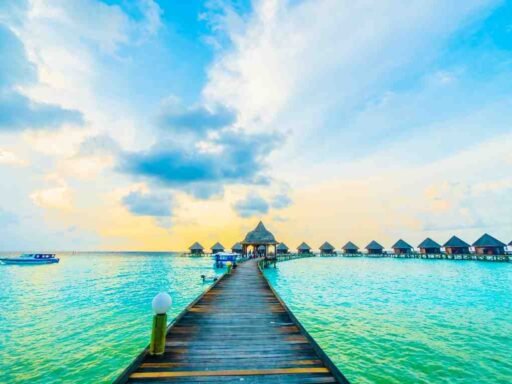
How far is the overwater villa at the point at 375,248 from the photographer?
7669 cm

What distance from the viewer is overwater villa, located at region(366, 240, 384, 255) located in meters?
76.7

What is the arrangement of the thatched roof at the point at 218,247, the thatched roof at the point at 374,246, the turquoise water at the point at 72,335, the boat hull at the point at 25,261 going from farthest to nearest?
the thatched roof at the point at 218,247
the thatched roof at the point at 374,246
the boat hull at the point at 25,261
the turquoise water at the point at 72,335

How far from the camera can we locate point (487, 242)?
57219 mm

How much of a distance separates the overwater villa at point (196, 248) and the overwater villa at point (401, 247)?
58.8 m

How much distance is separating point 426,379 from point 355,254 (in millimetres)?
81221

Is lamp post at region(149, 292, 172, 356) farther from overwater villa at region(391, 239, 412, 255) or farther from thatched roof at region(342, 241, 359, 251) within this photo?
thatched roof at region(342, 241, 359, 251)

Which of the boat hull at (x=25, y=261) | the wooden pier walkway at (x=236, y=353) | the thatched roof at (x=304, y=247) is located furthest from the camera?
the thatched roof at (x=304, y=247)

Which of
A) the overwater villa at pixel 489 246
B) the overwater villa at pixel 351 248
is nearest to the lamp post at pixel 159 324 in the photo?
the overwater villa at pixel 489 246

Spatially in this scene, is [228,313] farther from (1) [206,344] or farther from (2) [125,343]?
(2) [125,343]

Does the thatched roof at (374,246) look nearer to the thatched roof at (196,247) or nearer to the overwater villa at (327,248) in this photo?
the overwater villa at (327,248)

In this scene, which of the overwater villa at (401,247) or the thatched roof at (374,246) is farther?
the thatched roof at (374,246)

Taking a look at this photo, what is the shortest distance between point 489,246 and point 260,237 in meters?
52.9

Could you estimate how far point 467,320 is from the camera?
42.5ft

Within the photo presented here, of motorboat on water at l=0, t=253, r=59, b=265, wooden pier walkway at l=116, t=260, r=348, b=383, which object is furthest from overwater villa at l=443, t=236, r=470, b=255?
motorboat on water at l=0, t=253, r=59, b=265
